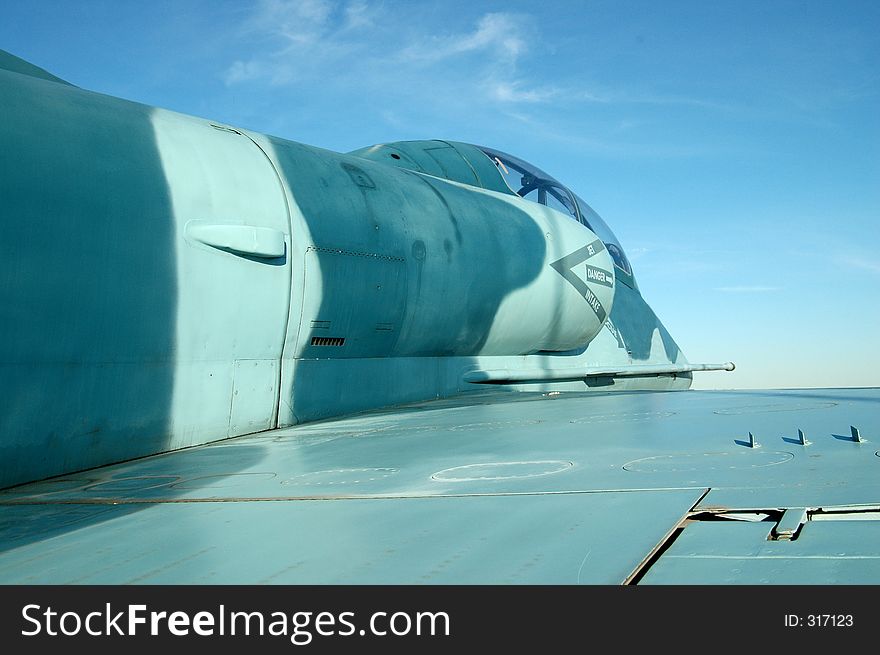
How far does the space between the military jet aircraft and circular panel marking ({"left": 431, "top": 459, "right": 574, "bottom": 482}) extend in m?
0.03

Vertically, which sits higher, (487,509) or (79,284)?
(79,284)

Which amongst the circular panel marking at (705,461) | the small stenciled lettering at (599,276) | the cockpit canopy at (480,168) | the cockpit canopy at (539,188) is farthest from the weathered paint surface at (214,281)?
the circular panel marking at (705,461)

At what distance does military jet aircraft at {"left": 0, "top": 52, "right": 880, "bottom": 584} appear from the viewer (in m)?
2.58

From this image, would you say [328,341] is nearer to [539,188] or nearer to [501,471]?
[501,471]

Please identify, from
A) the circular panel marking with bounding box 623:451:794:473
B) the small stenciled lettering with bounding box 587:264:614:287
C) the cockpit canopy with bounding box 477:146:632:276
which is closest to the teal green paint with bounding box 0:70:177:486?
the circular panel marking with bounding box 623:451:794:473

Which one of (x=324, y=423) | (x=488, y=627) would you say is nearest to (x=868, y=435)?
(x=488, y=627)

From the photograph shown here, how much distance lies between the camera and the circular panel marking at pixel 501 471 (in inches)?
152

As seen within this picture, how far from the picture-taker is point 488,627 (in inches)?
73.8

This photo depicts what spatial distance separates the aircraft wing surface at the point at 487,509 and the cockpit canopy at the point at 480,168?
496cm

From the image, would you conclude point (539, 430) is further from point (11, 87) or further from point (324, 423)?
point (11, 87)

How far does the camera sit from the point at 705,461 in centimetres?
387

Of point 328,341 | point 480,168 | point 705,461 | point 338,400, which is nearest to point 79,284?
point 328,341

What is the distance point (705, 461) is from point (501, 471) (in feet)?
3.36

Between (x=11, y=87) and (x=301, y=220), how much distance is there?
242 centimetres
